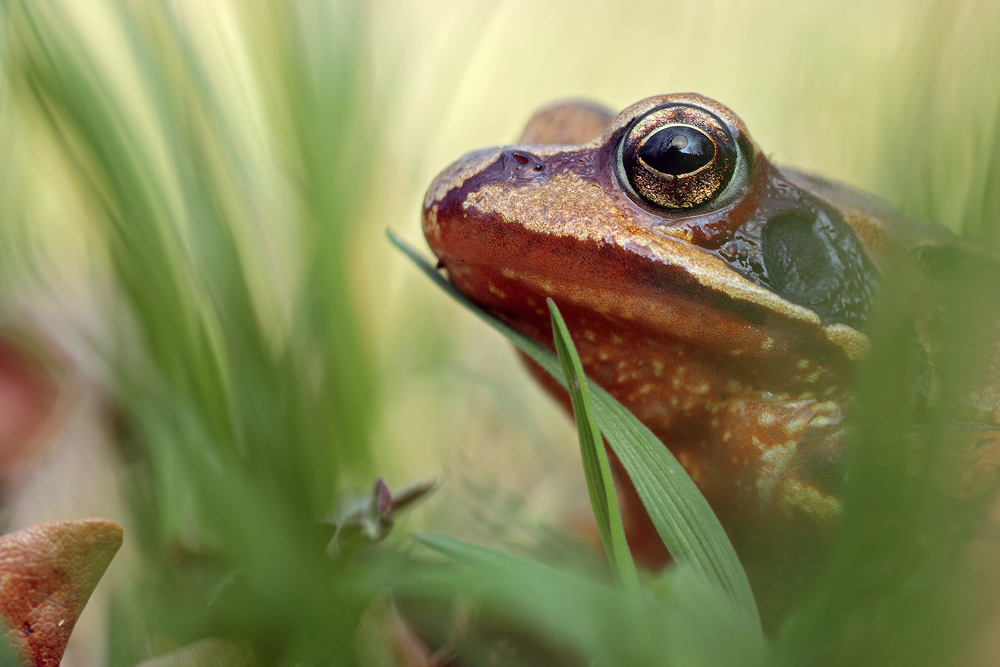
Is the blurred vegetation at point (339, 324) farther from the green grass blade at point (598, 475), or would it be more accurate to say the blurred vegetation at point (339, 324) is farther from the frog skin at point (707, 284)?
the frog skin at point (707, 284)

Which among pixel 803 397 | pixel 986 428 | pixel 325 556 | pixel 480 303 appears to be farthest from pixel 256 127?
pixel 986 428

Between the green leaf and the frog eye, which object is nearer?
the green leaf

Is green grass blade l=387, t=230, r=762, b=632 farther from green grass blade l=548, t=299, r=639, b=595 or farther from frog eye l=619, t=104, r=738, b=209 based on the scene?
frog eye l=619, t=104, r=738, b=209

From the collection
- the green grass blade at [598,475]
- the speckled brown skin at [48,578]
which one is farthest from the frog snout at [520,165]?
the speckled brown skin at [48,578]

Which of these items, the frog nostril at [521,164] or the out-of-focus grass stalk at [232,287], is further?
the frog nostril at [521,164]

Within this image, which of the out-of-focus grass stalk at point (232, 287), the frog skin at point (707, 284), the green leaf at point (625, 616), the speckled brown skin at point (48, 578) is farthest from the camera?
the frog skin at point (707, 284)

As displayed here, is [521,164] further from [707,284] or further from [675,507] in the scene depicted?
[675,507]

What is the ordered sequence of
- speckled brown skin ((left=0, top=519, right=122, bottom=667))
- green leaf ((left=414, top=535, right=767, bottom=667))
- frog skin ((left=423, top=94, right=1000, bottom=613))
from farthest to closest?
frog skin ((left=423, top=94, right=1000, bottom=613)) → speckled brown skin ((left=0, top=519, right=122, bottom=667)) → green leaf ((left=414, top=535, right=767, bottom=667))

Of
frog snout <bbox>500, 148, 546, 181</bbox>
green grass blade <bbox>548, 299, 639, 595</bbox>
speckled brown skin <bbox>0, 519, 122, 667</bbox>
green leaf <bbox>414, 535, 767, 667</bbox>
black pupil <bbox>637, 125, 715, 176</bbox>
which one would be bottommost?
speckled brown skin <bbox>0, 519, 122, 667</bbox>

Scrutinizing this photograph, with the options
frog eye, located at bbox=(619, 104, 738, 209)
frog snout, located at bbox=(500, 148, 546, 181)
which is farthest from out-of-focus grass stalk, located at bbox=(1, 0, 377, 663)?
frog eye, located at bbox=(619, 104, 738, 209)

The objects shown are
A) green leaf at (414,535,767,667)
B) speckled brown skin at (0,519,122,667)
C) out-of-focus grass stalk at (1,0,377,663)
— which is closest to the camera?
green leaf at (414,535,767,667)
